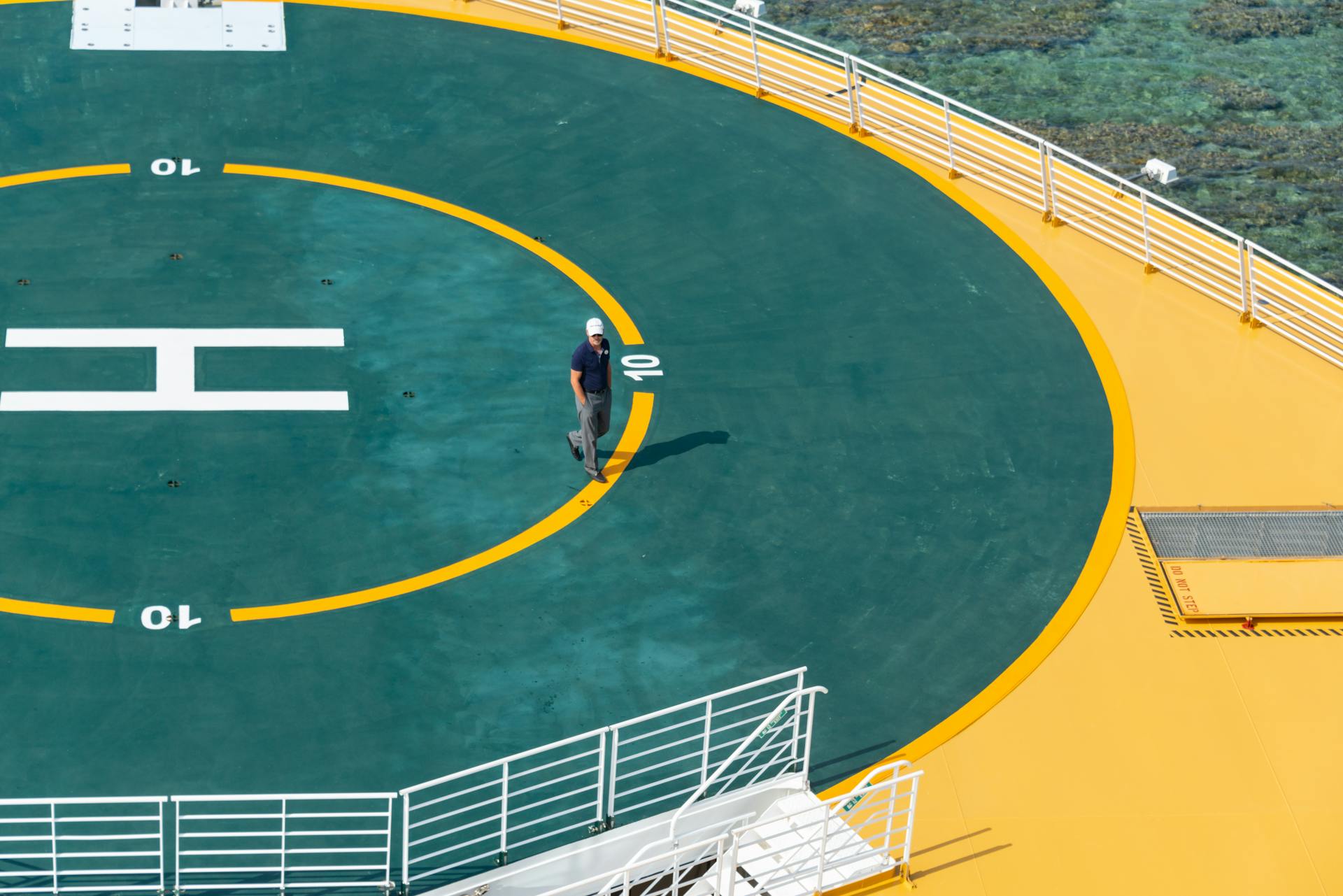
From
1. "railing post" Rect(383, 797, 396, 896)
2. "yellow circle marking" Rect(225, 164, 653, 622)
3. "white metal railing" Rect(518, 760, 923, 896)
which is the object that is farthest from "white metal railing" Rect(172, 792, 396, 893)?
"yellow circle marking" Rect(225, 164, 653, 622)

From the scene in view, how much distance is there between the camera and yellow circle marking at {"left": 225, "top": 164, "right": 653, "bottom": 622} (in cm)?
2200

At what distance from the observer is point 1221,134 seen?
174ft

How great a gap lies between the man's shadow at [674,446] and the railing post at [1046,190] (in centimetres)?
818

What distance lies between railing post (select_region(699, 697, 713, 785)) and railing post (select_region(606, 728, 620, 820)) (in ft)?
2.89

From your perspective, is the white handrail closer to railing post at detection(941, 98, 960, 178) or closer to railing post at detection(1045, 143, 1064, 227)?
railing post at detection(1045, 143, 1064, 227)

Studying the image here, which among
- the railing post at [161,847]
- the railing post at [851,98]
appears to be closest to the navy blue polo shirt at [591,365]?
the railing post at [161,847]

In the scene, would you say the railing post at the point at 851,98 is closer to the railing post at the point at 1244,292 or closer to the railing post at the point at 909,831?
the railing post at the point at 1244,292

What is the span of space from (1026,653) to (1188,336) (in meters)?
8.03

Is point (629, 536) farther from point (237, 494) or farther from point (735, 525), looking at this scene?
point (237, 494)

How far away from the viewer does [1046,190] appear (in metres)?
30.2

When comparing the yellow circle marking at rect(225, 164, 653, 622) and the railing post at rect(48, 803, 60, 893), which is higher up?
the yellow circle marking at rect(225, 164, 653, 622)

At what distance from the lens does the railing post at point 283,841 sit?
1755 cm

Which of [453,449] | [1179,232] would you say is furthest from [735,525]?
[1179,232]

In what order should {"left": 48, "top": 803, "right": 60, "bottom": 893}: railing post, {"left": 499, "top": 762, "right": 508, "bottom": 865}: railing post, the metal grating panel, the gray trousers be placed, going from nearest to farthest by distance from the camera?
{"left": 48, "top": 803, "right": 60, "bottom": 893}: railing post < {"left": 499, "top": 762, "right": 508, "bottom": 865}: railing post < the gray trousers < the metal grating panel
